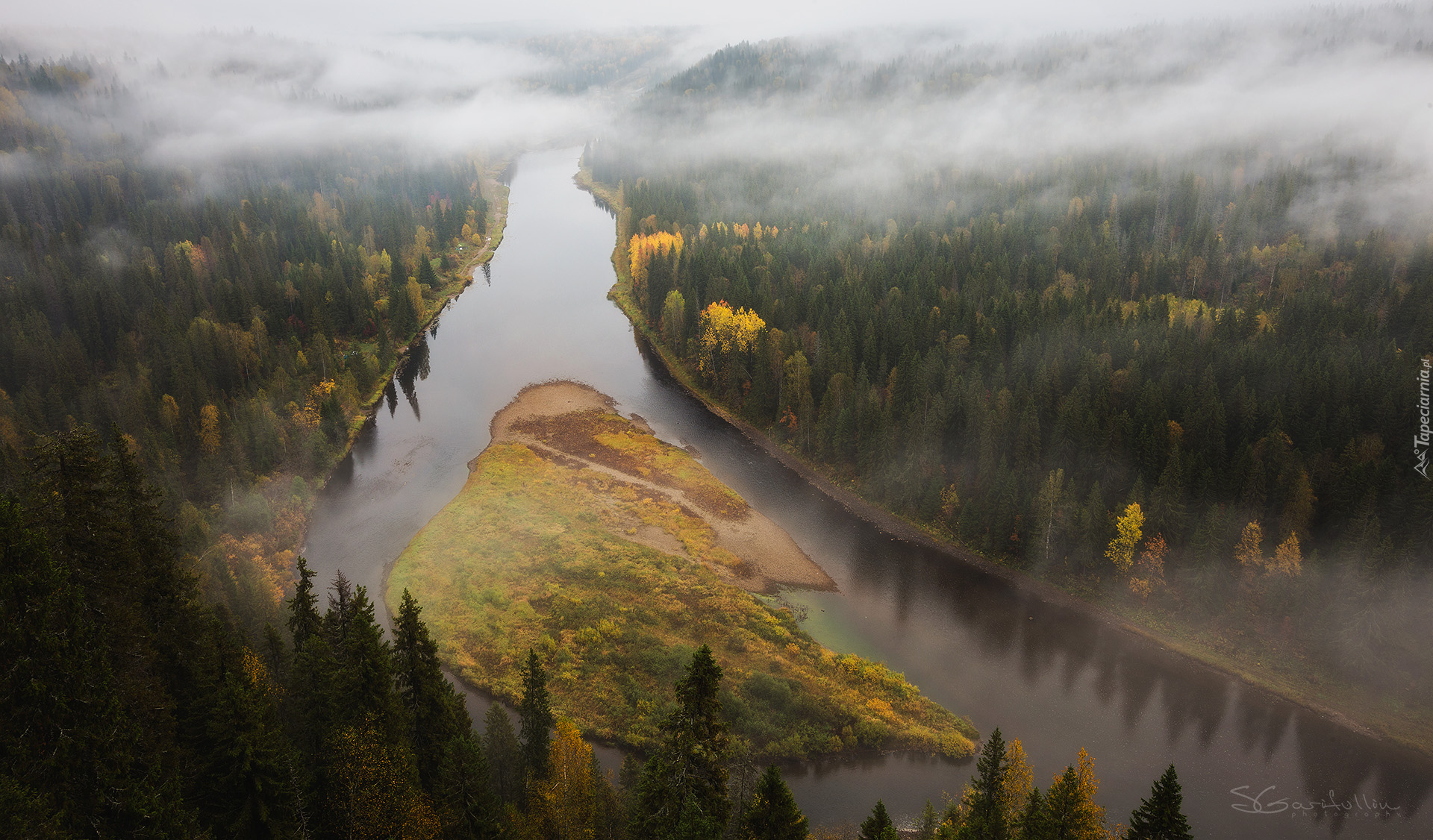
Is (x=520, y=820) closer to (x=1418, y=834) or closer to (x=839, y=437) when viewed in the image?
(x=1418, y=834)

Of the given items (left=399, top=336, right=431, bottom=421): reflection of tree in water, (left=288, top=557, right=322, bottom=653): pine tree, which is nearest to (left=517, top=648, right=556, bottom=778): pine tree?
(left=288, top=557, right=322, bottom=653): pine tree

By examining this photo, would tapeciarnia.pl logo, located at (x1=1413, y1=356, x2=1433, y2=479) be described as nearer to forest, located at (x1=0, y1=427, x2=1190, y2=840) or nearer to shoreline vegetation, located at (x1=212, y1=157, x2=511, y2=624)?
forest, located at (x1=0, y1=427, x2=1190, y2=840)

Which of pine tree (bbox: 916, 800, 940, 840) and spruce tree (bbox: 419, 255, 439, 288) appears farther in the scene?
spruce tree (bbox: 419, 255, 439, 288)

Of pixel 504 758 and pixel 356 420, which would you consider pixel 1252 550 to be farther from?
pixel 356 420

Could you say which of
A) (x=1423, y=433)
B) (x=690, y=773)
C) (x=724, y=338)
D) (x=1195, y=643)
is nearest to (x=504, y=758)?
(x=690, y=773)
